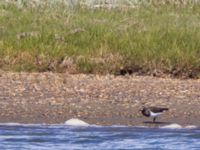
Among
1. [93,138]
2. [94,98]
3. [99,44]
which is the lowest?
[93,138]

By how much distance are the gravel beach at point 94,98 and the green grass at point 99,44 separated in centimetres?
32

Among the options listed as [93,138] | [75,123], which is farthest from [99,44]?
[93,138]

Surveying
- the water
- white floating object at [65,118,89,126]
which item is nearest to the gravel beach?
white floating object at [65,118,89,126]

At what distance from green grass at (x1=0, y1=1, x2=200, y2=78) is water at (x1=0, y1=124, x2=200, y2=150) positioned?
277cm

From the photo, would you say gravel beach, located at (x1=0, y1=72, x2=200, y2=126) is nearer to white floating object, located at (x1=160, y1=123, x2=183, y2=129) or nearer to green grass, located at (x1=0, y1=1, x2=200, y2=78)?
white floating object, located at (x1=160, y1=123, x2=183, y2=129)

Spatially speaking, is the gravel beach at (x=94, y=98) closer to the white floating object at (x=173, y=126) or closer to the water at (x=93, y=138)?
the white floating object at (x=173, y=126)

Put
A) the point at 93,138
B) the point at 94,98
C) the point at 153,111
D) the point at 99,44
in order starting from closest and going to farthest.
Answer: the point at 93,138, the point at 153,111, the point at 94,98, the point at 99,44

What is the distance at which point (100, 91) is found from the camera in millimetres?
12359

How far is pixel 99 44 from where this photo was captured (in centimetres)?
1406

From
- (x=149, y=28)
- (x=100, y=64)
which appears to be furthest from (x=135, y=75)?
(x=149, y=28)

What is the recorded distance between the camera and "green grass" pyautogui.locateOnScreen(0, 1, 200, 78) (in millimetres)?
13617

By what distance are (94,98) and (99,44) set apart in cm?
216

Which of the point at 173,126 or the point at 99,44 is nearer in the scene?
the point at 173,126

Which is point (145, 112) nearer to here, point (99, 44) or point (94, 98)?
point (94, 98)
